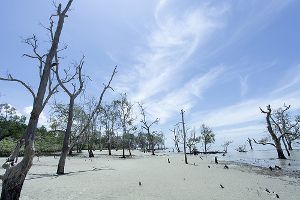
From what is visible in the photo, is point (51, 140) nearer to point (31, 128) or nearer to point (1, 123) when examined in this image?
point (1, 123)

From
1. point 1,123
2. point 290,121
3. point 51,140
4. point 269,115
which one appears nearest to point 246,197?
point 269,115

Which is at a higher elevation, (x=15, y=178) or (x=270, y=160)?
(x=270, y=160)

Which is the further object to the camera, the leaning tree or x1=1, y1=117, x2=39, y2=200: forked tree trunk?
the leaning tree

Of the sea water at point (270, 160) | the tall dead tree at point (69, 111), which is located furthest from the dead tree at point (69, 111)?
the sea water at point (270, 160)

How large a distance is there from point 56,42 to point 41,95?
218 cm

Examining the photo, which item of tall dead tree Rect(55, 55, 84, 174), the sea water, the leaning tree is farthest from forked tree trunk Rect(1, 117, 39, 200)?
the leaning tree

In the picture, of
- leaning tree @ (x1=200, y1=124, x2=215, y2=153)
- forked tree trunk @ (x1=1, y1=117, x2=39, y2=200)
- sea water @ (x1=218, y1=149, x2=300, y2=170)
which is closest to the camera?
forked tree trunk @ (x1=1, y1=117, x2=39, y2=200)

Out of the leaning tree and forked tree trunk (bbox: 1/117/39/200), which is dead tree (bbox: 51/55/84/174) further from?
the leaning tree

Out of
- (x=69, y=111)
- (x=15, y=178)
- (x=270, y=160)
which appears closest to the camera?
(x=15, y=178)

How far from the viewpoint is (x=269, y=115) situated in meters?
44.9

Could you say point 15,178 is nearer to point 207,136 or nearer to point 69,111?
point 69,111

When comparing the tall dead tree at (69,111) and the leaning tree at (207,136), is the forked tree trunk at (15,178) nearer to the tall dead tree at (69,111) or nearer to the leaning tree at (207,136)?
the tall dead tree at (69,111)

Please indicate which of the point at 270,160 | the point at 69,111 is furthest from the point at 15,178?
the point at 270,160

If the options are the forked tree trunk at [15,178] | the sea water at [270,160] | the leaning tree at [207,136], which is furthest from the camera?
the leaning tree at [207,136]
